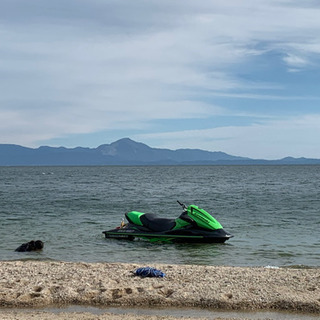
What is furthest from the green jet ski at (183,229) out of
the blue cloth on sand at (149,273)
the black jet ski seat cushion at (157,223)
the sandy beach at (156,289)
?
the blue cloth on sand at (149,273)

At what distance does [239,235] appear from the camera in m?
19.2

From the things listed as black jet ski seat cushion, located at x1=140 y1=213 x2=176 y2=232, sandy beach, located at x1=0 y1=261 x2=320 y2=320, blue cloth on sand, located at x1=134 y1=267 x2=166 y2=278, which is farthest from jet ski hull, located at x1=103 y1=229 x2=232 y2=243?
blue cloth on sand, located at x1=134 y1=267 x2=166 y2=278

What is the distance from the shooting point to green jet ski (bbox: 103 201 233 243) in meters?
16.6

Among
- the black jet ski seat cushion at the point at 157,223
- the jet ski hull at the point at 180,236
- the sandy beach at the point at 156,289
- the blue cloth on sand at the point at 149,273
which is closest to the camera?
the sandy beach at the point at 156,289

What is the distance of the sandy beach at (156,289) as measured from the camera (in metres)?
8.61

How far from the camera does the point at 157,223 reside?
1730cm

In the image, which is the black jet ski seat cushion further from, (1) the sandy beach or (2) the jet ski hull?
(1) the sandy beach

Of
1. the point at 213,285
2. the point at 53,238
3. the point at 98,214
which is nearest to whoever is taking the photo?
the point at 213,285

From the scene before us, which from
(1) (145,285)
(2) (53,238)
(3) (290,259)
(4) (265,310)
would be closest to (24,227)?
(2) (53,238)

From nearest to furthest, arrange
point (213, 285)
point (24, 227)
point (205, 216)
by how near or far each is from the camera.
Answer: point (213, 285), point (205, 216), point (24, 227)

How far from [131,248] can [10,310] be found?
7.83 meters

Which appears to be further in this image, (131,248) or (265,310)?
(131,248)

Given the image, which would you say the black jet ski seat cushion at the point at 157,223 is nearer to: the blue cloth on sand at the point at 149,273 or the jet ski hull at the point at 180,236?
the jet ski hull at the point at 180,236

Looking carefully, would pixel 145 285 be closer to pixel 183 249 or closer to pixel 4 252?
pixel 183 249
